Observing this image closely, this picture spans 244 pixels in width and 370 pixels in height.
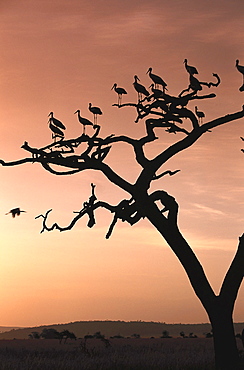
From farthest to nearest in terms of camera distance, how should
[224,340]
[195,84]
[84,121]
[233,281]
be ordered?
1. [84,121]
2. [195,84]
3. [233,281]
4. [224,340]

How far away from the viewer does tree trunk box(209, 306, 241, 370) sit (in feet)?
66.4

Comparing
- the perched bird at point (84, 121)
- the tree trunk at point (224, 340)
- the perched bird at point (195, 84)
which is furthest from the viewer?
the perched bird at point (84, 121)

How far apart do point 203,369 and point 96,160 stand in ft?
23.1

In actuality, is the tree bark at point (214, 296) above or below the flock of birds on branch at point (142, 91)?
below

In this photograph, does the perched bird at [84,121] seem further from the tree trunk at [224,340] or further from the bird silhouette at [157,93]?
the tree trunk at [224,340]

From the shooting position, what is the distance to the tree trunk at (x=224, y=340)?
20250 millimetres

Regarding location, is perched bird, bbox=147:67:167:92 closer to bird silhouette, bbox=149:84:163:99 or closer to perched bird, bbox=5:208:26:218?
bird silhouette, bbox=149:84:163:99

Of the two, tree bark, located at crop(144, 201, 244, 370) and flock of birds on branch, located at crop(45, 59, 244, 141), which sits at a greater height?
flock of birds on branch, located at crop(45, 59, 244, 141)

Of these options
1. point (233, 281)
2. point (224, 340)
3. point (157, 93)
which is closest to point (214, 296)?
point (233, 281)

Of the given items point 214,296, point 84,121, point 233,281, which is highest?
point 84,121

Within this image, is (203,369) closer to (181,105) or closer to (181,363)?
(181,363)

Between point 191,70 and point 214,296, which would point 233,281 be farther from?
point 191,70

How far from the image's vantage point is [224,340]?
804 inches

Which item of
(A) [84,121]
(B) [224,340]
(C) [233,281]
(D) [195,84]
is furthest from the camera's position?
(A) [84,121]
